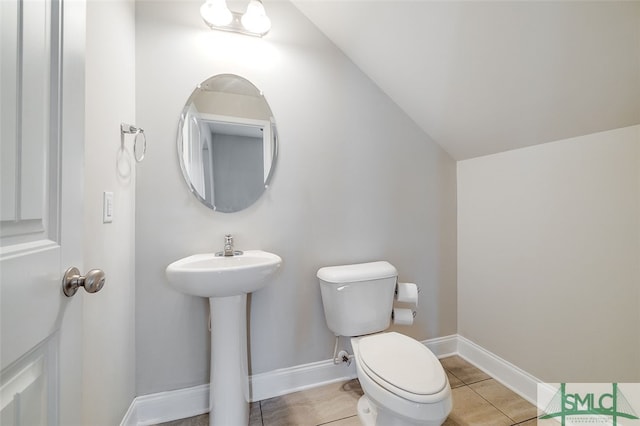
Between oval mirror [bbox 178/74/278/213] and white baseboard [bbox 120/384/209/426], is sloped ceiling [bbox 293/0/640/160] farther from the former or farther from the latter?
white baseboard [bbox 120/384/209/426]

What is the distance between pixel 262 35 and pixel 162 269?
137 centimetres

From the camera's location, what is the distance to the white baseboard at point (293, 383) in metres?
1.37

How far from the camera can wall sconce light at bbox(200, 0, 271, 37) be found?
1380 millimetres

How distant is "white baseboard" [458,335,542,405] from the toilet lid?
2.63 feet

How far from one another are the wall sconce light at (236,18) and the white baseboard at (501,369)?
92.8 inches

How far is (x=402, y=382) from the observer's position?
40.1 inches

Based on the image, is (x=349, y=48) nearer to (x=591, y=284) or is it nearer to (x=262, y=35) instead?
(x=262, y=35)

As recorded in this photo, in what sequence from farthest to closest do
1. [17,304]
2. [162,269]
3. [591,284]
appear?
[162,269] < [591,284] < [17,304]

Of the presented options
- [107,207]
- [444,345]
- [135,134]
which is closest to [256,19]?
[135,134]

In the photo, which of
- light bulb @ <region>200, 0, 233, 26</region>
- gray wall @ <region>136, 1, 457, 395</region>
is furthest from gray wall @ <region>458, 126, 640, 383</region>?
light bulb @ <region>200, 0, 233, 26</region>

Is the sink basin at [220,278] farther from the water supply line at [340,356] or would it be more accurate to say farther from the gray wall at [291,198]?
the water supply line at [340,356]

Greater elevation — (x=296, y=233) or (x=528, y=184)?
(x=528, y=184)

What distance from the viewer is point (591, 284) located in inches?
49.8

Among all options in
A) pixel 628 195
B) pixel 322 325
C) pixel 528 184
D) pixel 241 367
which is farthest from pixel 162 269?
pixel 628 195
